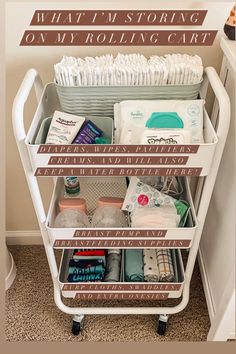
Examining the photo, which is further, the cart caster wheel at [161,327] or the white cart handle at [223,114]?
the cart caster wheel at [161,327]

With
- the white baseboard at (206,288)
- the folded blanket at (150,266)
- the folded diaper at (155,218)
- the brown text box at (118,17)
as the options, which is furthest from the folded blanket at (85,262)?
the brown text box at (118,17)

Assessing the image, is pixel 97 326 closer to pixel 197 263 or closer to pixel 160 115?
pixel 197 263

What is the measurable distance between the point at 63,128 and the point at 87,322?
0.69 m

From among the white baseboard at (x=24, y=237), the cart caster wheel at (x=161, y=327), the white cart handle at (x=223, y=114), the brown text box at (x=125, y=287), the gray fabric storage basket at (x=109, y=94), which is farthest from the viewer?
the white baseboard at (x=24, y=237)

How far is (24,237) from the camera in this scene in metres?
1.48

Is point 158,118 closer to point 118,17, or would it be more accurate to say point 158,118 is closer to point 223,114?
point 223,114

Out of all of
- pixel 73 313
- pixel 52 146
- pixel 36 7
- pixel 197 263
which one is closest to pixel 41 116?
pixel 52 146

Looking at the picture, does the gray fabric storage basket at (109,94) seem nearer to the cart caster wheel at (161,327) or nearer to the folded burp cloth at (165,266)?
the folded burp cloth at (165,266)

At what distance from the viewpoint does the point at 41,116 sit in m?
0.96

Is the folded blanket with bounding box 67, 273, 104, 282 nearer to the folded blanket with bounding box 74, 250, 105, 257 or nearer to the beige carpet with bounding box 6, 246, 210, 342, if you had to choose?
the folded blanket with bounding box 74, 250, 105, 257

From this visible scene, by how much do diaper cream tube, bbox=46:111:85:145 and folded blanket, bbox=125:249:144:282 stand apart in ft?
1.50

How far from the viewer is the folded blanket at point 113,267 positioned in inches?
44.6

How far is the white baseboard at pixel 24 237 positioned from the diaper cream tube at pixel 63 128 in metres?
0.68

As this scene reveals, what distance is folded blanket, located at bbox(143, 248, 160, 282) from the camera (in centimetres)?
111
